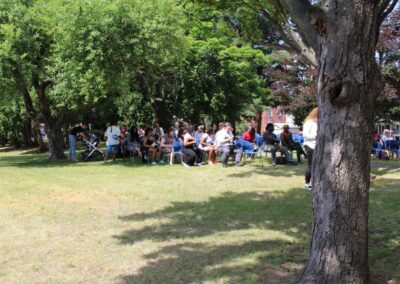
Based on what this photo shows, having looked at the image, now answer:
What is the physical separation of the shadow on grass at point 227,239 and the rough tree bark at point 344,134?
761mm

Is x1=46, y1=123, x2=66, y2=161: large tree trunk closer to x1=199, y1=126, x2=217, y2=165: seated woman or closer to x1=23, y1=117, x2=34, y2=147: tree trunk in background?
x1=199, y1=126, x2=217, y2=165: seated woman

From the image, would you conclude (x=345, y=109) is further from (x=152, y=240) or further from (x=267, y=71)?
(x=267, y=71)

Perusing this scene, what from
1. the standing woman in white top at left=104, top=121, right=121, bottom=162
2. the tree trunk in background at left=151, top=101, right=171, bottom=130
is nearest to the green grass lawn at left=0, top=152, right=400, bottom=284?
the standing woman in white top at left=104, top=121, right=121, bottom=162

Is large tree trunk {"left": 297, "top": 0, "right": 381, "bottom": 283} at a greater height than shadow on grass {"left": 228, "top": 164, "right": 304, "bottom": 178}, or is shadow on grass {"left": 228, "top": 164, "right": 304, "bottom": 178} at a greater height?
large tree trunk {"left": 297, "top": 0, "right": 381, "bottom": 283}

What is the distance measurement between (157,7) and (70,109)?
6.87 metres

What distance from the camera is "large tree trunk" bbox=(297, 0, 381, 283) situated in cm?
395

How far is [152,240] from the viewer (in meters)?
6.15

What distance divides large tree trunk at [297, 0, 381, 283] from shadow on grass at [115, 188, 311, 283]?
0.76m

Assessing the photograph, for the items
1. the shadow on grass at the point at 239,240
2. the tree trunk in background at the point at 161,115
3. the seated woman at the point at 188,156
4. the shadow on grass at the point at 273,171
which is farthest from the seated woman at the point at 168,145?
the tree trunk in background at the point at 161,115

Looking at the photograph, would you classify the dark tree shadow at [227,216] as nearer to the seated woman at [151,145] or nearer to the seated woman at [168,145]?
the seated woman at [168,145]

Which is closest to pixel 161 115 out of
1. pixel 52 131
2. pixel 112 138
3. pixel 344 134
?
pixel 52 131

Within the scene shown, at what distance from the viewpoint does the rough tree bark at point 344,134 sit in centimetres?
395

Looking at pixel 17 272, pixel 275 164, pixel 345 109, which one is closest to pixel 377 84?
pixel 345 109

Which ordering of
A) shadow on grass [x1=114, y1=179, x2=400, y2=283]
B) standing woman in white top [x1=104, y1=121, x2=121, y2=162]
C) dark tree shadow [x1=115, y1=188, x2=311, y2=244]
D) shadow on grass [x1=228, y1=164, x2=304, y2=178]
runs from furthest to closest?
standing woman in white top [x1=104, y1=121, x2=121, y2=162] < shadow on grass [x1=228, y1=164, x2=304, y2=178] < dark tree shadow [x1=115, y1=188, x2=311, y2=244] < shadow on grass [x1=114, y1=179, x2=400, y2=283]
